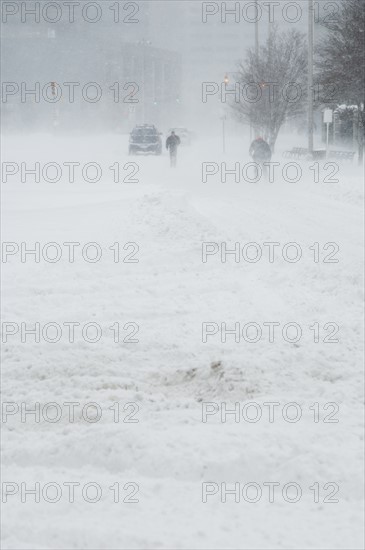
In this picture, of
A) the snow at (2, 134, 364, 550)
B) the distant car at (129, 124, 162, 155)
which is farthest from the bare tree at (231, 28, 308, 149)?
the snow at (2, 134, 364, 550)

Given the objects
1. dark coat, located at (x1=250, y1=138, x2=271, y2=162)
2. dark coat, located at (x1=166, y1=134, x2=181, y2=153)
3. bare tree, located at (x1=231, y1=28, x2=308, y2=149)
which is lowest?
dark coat, located at (x1=250, y1=138, x2=271, y2=162)

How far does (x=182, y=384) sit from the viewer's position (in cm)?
916

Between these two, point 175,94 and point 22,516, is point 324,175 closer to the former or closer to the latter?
point 22,516

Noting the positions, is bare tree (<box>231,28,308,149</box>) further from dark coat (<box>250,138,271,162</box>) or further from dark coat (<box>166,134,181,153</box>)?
dark coat (<box>250,138,271,162</box>)

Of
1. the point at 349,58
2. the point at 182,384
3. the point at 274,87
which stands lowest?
the point at 182,384

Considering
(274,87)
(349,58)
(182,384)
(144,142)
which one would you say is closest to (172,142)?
(349,58)

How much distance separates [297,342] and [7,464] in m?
4.46

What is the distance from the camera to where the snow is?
586 cm

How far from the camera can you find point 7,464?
23.2 feet

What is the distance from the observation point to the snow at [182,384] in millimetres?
5855

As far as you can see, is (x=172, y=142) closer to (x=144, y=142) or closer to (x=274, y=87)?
(x=274, y=87)

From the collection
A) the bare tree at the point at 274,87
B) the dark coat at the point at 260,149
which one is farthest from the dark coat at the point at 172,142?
the bare tree at the point at 274,87

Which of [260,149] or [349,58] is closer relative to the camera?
[260,149]

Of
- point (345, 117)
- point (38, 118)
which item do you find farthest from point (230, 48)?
point (345, 117)
